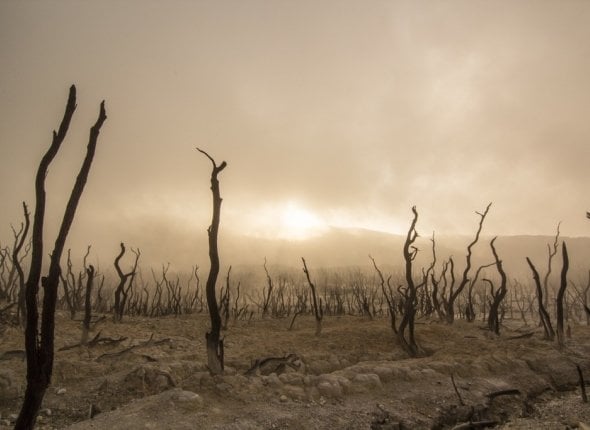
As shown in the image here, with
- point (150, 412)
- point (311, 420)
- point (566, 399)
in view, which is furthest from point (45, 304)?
point (566, 399)

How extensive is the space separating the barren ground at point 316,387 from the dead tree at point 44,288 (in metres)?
1.90

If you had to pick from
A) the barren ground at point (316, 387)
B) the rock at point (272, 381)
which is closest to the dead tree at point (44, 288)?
the barren ground at point (316, 387)

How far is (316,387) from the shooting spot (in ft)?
21.2

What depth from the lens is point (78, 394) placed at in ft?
22.3

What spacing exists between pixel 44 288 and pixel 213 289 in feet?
11.7

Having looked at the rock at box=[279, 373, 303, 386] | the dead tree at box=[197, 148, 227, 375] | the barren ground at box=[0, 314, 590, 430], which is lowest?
the barren ground at box=[0, 314, 590, 430]

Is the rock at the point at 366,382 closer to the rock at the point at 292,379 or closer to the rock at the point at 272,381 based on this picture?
the rock at the point at 292,379

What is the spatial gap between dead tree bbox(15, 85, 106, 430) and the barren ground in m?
1.90

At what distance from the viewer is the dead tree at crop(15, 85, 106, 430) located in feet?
11.0

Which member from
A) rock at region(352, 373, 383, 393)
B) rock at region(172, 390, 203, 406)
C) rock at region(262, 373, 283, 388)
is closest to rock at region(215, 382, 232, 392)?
rock at region(172, 390, 203, 406)

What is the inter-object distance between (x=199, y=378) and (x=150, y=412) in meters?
0.99

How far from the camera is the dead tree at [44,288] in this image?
337 centimetres

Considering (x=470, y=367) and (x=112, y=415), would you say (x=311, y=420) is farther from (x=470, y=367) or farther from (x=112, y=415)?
(x=470, y=367)

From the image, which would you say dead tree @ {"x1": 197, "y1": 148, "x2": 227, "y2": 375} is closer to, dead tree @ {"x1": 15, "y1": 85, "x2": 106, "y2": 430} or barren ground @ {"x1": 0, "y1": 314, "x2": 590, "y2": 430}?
Result: barren ground @ {"x1": 0, "y1": 314, "x2": 590, "y2": 430}
